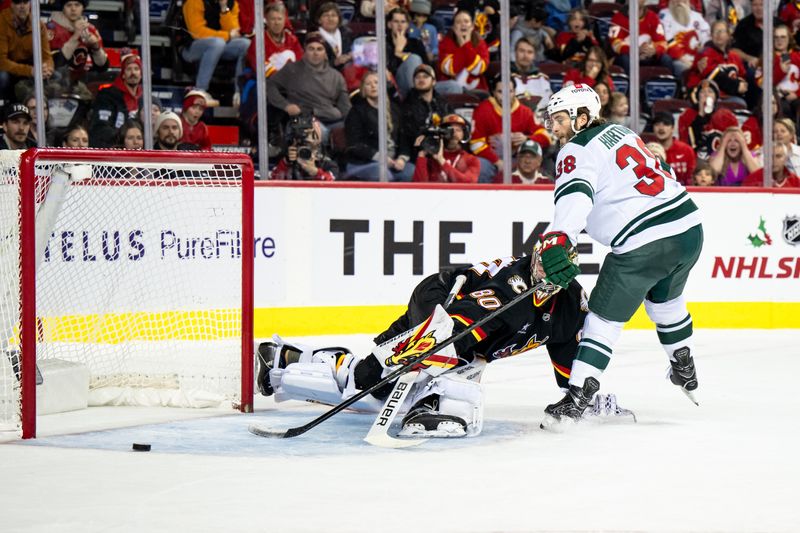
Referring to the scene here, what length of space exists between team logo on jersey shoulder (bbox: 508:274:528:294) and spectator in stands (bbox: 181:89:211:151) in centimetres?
332

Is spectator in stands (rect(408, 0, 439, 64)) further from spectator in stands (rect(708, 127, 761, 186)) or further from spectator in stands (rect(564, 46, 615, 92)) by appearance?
spectator in stands (rect(708, 127, 761, 186))

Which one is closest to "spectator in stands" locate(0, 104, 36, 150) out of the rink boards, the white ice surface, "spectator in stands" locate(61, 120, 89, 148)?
"spectator in stands" locate(61, 120, 89, 148)

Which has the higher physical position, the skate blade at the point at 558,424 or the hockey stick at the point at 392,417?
the hockey stick at the point at 392,417

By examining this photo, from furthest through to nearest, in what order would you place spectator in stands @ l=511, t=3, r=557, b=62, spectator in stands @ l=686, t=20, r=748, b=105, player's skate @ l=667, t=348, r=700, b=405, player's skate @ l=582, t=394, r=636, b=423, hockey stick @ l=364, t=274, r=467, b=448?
spectator in stands @ l=686, t=20, r=748, b=105 → spectator in stands @ l=511, t=3, r=557, b=62 → player's skate @ l=667, t=348, r=700, b=405 → player's skate @ l=582, t=394, r=636, b=423 → hockey stick @ l=364, t=274, r=467, b=448

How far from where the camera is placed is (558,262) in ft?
13.1

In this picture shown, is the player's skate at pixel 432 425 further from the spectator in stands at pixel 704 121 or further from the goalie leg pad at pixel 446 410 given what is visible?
the spectator in stands at pixel 704 121

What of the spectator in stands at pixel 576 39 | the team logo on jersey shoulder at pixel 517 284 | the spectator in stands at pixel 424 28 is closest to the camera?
the team logo on jersey shoulder at pixel 517 284

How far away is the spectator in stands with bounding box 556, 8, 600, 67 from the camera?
800 centimetres

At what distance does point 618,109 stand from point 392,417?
14.1ft

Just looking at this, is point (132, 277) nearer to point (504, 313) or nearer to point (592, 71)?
point (504, 313)

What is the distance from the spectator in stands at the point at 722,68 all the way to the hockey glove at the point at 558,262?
176 inches

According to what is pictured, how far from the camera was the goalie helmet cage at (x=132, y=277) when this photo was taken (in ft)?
14.0

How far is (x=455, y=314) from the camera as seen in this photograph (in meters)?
4.12

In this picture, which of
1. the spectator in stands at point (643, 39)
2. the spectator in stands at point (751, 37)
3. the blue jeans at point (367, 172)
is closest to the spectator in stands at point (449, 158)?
the blue jeans at point (367, 172)
